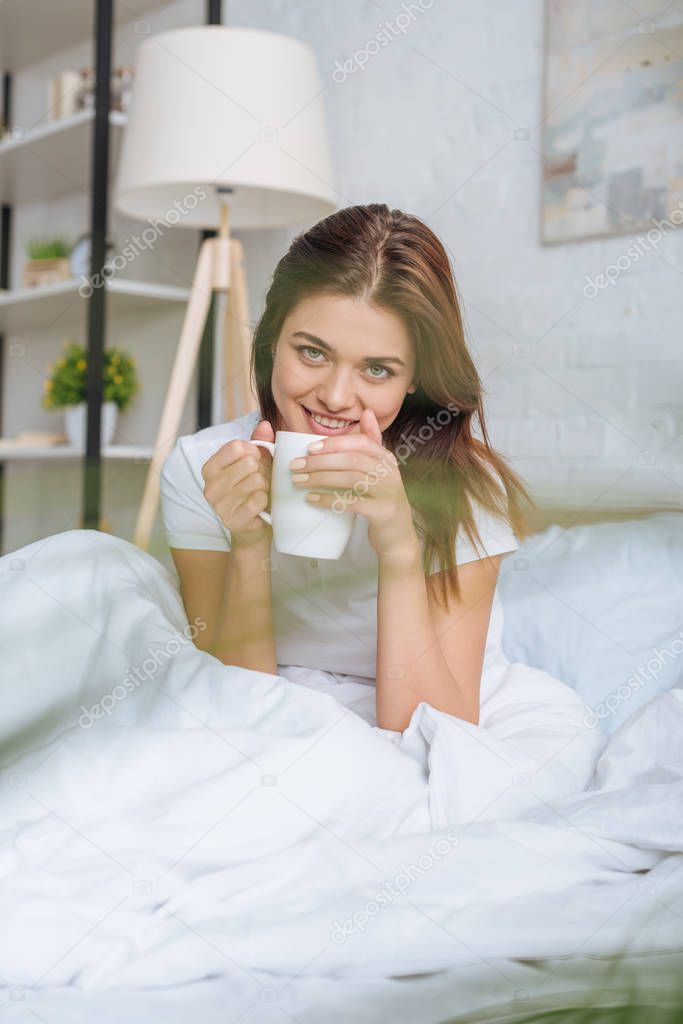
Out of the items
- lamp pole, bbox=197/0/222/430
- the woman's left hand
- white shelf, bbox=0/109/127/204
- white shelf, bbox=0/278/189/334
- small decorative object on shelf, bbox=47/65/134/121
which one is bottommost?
the woman's left hand

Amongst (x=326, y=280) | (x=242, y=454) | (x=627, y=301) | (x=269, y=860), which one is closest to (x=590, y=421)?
(x=627, y=301)

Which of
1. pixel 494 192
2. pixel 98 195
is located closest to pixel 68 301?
pixel 98 195

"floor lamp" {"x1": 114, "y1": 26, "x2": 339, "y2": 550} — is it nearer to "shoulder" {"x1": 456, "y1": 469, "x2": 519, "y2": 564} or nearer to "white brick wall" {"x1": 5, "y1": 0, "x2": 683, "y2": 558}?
"white brick wall" {"x1": 5, "y1": 0, "x2": 683, "y2": 558}

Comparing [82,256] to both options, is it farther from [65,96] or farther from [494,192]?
[494,192]

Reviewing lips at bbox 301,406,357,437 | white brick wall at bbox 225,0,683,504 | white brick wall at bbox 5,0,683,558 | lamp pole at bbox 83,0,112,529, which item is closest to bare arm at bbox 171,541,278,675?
lips at bbox 301,406,357,437

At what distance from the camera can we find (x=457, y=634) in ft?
3.08

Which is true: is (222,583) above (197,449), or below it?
below

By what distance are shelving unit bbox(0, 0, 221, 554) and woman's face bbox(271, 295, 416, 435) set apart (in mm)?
1221

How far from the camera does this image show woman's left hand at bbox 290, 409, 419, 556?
1.87 ft

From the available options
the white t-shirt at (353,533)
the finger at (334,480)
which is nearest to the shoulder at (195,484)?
the white t-shirt at (353,533)

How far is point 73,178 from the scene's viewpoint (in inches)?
117

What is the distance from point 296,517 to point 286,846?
0.63ft

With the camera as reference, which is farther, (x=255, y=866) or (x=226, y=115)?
(x=226, y=115)

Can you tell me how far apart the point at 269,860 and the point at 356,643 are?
451mm
